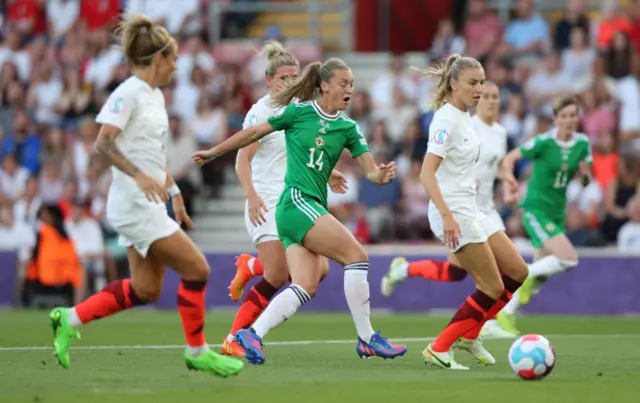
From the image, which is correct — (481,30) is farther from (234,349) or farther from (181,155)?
(234,349)

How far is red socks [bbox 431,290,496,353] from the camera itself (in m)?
9.53

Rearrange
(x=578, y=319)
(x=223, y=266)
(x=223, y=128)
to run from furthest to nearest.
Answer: (x=223, y=128) < (x=223, y=266) < (x=578, y=319)

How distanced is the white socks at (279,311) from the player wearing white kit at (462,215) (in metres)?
1.06

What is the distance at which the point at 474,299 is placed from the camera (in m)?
9.69

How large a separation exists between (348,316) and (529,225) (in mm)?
3506

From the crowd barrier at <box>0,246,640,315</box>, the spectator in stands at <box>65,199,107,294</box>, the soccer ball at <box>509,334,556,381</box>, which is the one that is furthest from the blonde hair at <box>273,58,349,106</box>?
the spectator in stands at <box>65,199,107,294</box>

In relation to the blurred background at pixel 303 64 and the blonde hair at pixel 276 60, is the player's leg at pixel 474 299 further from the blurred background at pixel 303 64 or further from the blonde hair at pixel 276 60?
the blurred background at pixel 303 64

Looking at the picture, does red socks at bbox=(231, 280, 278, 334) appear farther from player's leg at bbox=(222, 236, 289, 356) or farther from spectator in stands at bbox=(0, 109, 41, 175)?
spectator in stands at bbox=(0, 109, 41, 175)

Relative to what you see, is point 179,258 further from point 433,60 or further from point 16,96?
point 16,96

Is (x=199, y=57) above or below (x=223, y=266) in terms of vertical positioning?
above

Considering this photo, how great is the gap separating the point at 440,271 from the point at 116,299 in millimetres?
4489

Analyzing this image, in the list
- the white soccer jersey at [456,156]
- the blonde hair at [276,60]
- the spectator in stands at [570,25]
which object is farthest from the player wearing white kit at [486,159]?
the spectator in stands at [570,25]

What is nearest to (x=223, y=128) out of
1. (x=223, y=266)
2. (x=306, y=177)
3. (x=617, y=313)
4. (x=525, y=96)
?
(x=223, y=266)

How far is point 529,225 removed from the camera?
14016 mm
